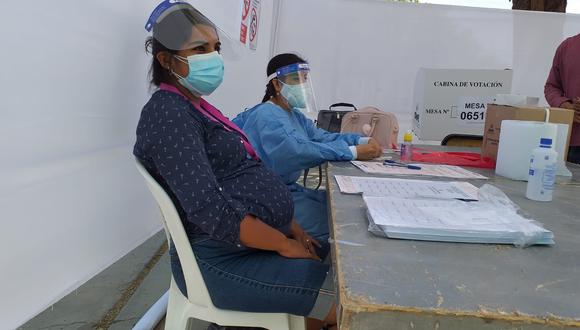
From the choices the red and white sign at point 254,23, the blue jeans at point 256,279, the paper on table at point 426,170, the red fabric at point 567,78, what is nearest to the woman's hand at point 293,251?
the blue jeans at point 256,279

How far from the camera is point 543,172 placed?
1124 mm

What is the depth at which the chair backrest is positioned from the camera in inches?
40.9

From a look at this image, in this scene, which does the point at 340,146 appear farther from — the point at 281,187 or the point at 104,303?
the point at 104,303

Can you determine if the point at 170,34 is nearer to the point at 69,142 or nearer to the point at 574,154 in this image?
the point at 69,142

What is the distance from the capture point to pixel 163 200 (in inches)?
40.8

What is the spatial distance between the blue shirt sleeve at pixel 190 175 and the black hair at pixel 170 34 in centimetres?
29

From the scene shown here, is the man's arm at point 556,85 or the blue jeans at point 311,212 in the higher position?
the man's arm at point 556,85

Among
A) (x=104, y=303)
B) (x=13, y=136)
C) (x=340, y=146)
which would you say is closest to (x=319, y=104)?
(x=340, y=146)

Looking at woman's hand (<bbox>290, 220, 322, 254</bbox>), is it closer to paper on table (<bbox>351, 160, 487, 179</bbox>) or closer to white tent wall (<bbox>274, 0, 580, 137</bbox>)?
paper on table (<bbox>351, 160, 487, 179</bbox>)

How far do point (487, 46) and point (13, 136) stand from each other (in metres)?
4.48

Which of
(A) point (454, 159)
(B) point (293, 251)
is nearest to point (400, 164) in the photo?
(A) point (454, 159)

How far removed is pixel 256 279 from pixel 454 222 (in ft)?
1.64

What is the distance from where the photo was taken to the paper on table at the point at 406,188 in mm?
1126

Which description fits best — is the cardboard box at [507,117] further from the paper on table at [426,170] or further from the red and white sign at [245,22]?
the red and white sign at [245,22]
